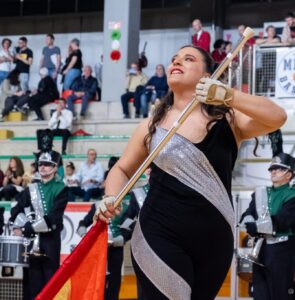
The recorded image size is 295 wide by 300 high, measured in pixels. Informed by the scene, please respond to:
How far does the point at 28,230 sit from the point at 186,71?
244 inches

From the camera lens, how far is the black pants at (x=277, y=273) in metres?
9.75

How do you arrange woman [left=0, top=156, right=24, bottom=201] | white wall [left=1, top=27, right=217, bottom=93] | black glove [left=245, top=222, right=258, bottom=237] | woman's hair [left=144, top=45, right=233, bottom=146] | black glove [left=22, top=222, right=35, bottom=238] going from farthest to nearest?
white wall [left=1, top=27, right=217, bottom=93] < woman [left=0, top=156, right=24, bottom=201] < black glove [left=22, top=222, right=35, bottom=238] < black glove [left=245, top=222, right=258, bottom=237] < woman's hair [left=144, top=45, right=233, bottom=146]

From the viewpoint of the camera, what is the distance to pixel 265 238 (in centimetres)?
988

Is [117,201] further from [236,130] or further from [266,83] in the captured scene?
[266,83]

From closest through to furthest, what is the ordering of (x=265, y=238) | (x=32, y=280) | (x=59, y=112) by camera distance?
(x=265, y=238)
(x=32, y=280)
(x=59, y=112)

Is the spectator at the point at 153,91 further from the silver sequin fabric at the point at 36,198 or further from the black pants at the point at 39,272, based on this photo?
the black pants at the point at 39,272

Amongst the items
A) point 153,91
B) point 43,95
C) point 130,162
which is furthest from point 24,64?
point 130,162

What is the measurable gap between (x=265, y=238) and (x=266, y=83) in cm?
664

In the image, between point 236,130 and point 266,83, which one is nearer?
point 236,130

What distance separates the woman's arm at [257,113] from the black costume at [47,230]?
6.18 m

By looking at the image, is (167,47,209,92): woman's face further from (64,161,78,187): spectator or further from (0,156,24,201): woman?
(64,161,78,187): spectator

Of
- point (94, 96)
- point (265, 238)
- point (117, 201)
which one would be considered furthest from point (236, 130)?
point (94, 96)

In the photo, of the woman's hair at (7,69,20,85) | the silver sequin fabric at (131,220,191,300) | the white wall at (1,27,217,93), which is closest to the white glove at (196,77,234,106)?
the silver sequin fabric at (131,220,191,300)

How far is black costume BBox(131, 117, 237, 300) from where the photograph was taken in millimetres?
4660
